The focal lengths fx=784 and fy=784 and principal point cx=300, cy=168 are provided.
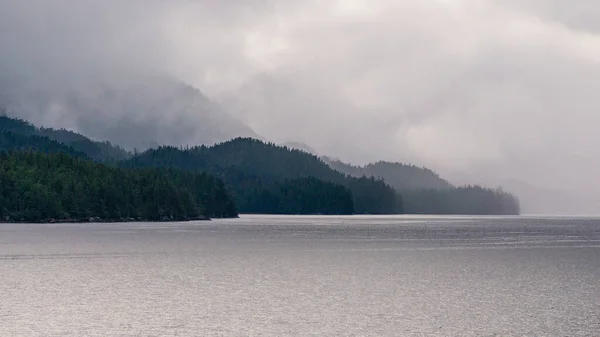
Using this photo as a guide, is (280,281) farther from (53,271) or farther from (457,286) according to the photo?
(53,271)

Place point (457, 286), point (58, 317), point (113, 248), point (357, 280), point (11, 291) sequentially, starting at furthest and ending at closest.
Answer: point (113, 248) → point (357, 280) → point (457, 286) → point (11, 291) → point (58, 317)

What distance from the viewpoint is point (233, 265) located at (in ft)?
219

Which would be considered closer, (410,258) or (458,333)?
(458,333)

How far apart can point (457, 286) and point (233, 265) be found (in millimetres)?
23388

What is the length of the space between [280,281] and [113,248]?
4479 cm

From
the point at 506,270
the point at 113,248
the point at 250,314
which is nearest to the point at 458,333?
the point at 250,314

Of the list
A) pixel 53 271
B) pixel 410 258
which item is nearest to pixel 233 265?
pixel 53 271

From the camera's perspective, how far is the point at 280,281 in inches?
2055

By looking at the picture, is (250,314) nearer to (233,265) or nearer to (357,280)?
(357,280)

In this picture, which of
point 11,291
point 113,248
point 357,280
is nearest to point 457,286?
point 357,280

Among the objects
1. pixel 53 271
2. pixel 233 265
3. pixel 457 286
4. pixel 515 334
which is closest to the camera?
pixel 515 334

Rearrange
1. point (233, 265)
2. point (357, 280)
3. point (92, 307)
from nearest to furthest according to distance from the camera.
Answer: point (92, 307) < point (357, 280) < point (233, 265)

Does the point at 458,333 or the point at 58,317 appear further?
the point at 58,317

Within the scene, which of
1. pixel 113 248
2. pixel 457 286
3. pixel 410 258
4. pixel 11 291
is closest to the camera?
pixel 11 291
